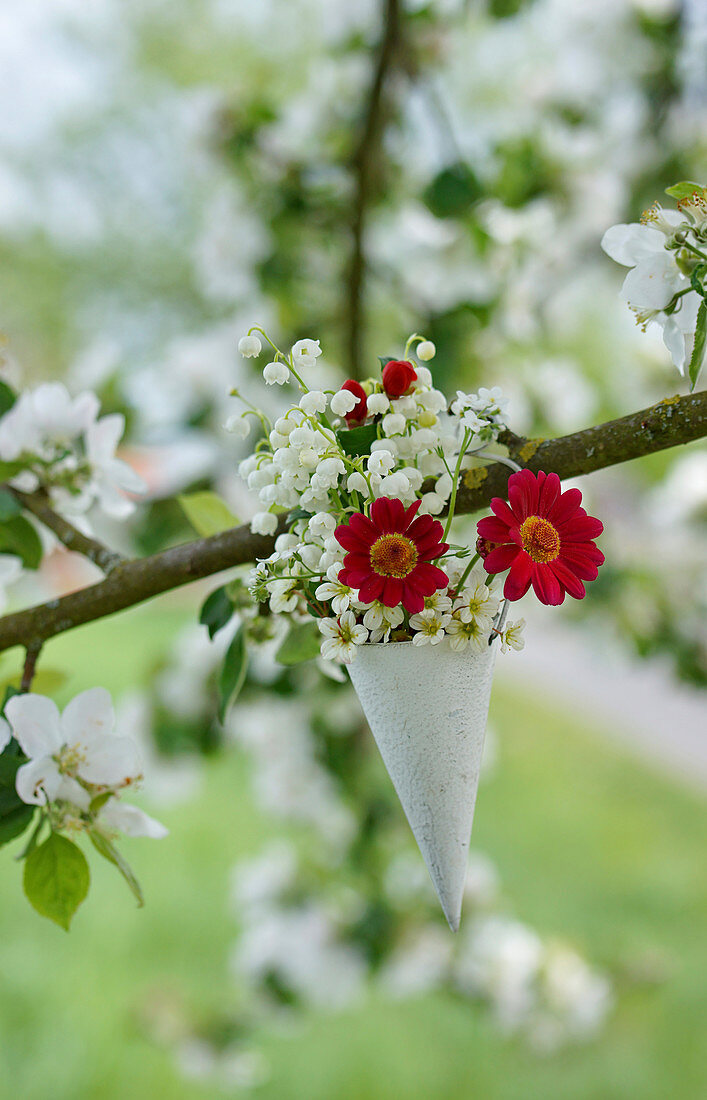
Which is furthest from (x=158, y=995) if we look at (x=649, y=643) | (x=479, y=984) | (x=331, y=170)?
(x=331, y=170)

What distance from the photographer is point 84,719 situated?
360mm

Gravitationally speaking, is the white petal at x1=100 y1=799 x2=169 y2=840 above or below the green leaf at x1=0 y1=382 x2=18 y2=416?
below

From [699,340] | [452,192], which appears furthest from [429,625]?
[452,192]

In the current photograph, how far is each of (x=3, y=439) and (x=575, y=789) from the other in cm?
290

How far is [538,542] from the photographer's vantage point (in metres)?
0.27

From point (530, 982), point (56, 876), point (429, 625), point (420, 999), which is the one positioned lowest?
point (420, 999)

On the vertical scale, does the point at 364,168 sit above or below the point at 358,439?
below

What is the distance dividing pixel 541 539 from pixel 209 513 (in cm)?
19

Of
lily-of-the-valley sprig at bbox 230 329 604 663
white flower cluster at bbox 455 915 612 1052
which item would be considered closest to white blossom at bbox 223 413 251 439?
lily-of-the-valley sprig at bbox 230 329 604 663

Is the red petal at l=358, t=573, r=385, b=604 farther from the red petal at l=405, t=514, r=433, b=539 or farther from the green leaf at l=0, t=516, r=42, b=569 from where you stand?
the green leaf at l=0, t=516, r=42, b=569

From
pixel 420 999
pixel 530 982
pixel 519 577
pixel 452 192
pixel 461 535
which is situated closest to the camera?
pixel 519 577

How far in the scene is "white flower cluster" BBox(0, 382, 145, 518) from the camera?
46 cm

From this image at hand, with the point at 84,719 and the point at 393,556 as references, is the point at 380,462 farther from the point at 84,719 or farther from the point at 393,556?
the point at 84,719

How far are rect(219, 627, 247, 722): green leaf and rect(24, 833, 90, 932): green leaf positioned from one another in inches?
3.1
